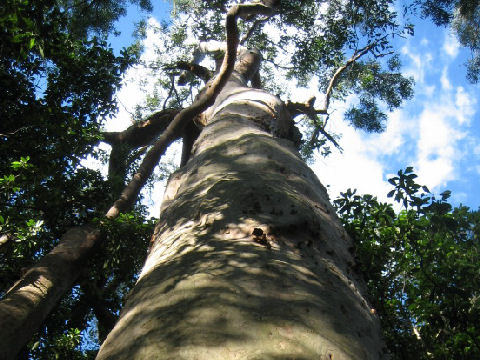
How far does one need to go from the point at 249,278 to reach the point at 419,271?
2512 millimetres

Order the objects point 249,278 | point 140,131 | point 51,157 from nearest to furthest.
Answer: point 249,278, point 51,157, point 140,131

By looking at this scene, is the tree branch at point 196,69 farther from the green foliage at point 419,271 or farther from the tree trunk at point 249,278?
the tree trunk at point 249,278

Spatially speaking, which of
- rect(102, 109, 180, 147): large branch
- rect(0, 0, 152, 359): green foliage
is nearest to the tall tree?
rect(0, 0, 152, 359): green foliage

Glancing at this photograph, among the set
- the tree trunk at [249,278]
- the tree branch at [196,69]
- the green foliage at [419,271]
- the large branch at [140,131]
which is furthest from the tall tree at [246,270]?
the large branch at [140,131]

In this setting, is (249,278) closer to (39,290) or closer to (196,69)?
(39,290)

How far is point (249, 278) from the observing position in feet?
4.07

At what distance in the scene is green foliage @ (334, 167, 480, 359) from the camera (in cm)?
303

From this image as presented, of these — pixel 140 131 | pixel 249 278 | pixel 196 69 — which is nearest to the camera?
pixel 249 278

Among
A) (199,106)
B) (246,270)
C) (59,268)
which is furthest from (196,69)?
(246,270)

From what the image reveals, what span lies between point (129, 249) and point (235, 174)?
2949 mm

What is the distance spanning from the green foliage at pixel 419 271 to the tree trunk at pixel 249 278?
4.28ft

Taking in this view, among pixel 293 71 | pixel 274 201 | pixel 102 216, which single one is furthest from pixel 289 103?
pixel 293 71

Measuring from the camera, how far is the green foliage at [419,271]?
3.03m

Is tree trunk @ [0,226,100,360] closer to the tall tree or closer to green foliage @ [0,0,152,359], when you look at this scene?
green foliage @ [0,0,152,359]
